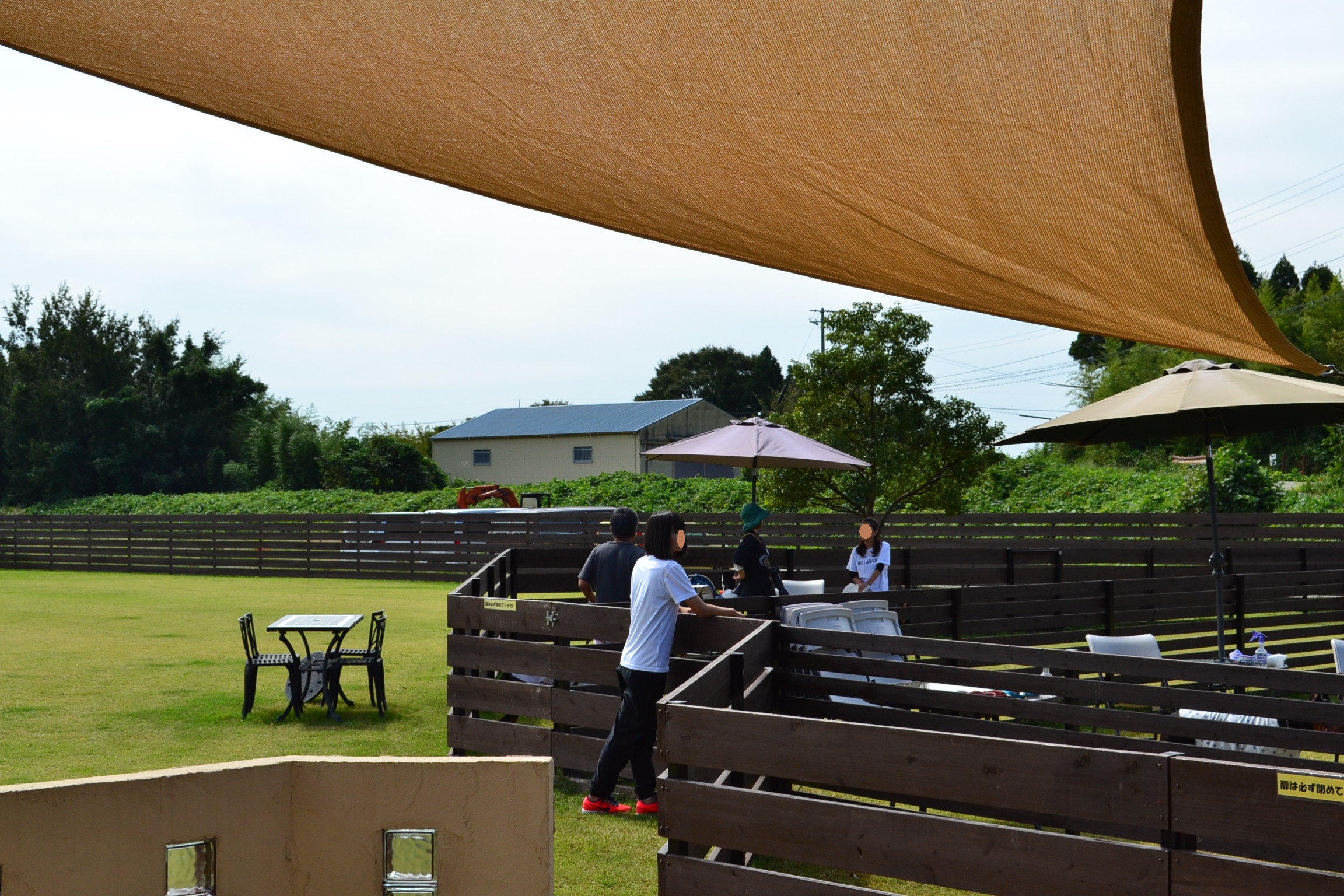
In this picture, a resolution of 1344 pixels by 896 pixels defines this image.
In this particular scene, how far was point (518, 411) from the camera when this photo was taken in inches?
2391

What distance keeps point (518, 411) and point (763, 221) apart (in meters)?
58.1

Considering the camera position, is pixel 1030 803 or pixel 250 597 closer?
pixel 1030 803

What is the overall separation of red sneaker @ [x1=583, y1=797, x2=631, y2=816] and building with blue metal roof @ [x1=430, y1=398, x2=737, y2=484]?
4776 centimetres

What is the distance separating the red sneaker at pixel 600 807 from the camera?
250 inches

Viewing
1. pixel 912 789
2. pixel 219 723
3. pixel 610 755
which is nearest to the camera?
pixel 912 789

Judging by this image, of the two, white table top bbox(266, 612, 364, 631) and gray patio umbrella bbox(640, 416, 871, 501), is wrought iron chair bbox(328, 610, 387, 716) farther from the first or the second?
gray patio umbrella bbox(640, 416, 871, 501)

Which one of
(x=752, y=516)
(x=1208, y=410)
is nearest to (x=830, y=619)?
(x=752, y=516)

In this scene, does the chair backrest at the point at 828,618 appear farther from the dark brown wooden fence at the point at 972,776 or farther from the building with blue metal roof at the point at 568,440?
the building with blue metal roof at the point at 568,440

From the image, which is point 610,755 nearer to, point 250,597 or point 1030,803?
point 1030,803

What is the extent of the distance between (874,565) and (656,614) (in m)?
5.04

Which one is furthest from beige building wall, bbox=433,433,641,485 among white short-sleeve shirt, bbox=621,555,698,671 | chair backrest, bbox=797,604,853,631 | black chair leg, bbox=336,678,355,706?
white short-sleeve shirt, bbox=621,555,698,671

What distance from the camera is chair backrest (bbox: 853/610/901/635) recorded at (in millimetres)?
8195

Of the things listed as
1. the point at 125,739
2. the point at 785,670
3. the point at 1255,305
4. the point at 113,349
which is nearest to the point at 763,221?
the point at 1255,305

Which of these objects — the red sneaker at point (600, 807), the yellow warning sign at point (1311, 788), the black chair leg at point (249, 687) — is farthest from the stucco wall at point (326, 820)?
the black chair leg at point (249, 687)
